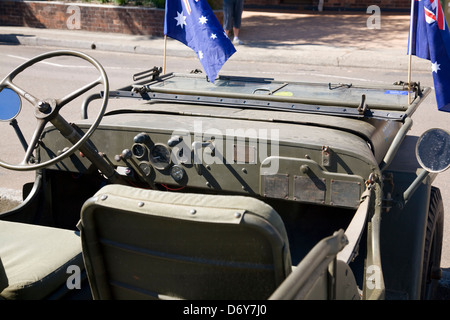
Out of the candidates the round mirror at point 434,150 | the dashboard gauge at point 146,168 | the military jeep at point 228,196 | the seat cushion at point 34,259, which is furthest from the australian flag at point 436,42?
the seat cushion at point 34,259

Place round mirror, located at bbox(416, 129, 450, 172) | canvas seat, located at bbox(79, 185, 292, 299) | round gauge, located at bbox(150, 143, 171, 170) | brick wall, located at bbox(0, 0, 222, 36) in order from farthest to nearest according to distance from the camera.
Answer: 1. brick wall, located at bbox(0, 0, 222, 36)
2. round gauge, located at bbox(150, 143, 171, 170)
3. round mirror, located at bbox(416, 129, 450, 172)
4. canvas seat, located at bbox(79, 185, 292, 299)

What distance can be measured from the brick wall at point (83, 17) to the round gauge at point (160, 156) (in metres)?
14.0

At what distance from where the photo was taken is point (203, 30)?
16.3 ft

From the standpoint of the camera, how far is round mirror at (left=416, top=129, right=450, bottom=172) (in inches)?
127

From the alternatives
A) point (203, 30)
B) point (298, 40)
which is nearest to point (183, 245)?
point (203, 30)

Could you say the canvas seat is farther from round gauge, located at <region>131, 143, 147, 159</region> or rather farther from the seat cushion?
round gauge, located at <region>131, 143, 147, 159</region>

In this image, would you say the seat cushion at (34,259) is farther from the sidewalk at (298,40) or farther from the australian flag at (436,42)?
the sidewalk at (298,40)

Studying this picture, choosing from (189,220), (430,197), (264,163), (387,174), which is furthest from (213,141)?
(430,197)

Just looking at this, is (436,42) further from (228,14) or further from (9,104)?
(228,14)

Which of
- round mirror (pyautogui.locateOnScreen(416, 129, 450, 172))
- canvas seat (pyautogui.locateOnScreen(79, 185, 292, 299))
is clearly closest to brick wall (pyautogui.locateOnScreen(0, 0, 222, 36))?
round mirror (pyautogui.locateOnScreen(416, 129, 450, 172))

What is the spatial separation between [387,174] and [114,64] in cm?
1125

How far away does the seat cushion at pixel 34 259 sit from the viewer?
9.98 feet

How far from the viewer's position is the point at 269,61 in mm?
14531

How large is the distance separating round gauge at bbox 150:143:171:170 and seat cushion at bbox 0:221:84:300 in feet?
2.06
